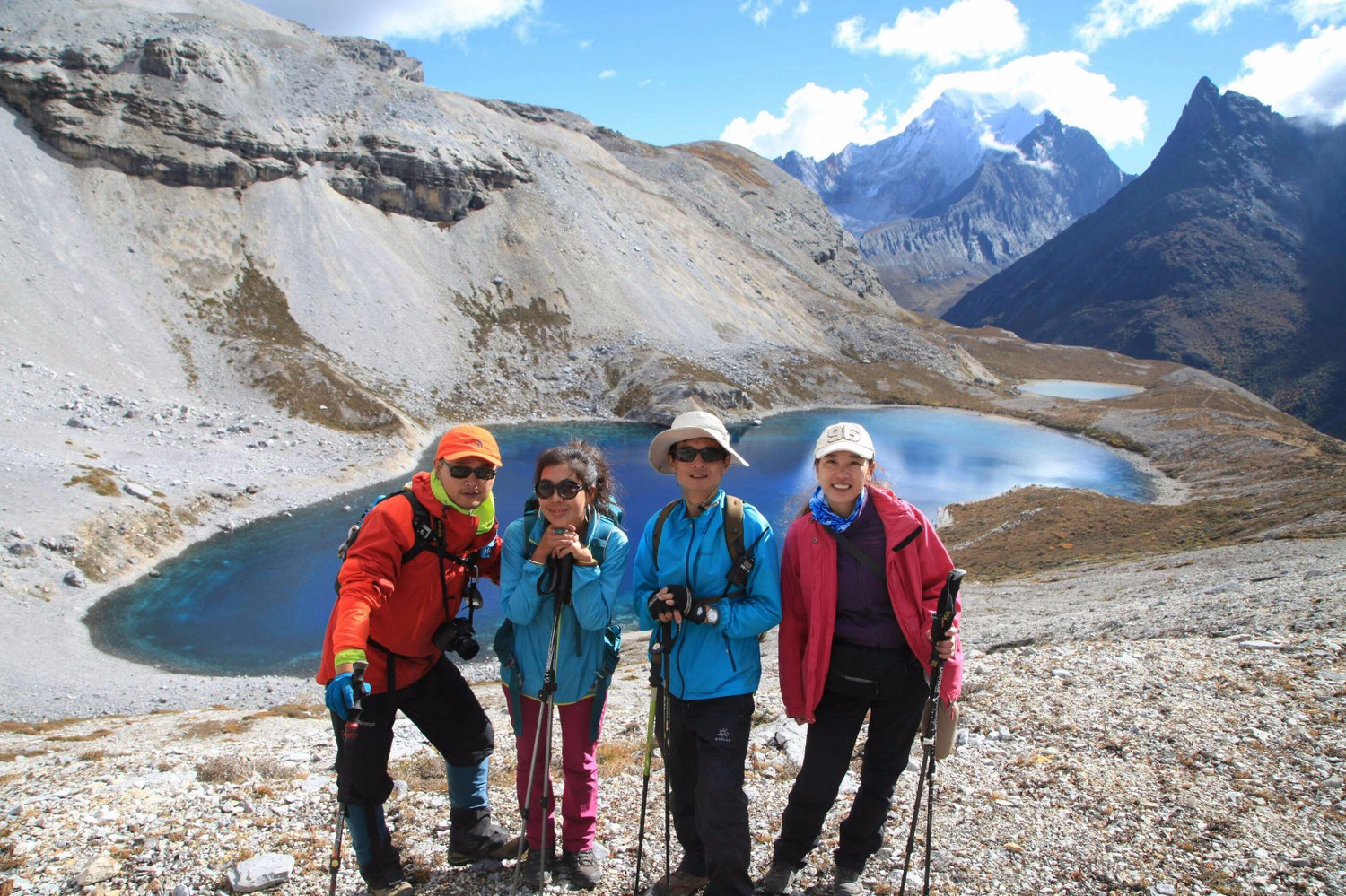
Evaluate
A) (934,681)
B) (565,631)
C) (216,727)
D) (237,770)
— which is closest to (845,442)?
(934,681)

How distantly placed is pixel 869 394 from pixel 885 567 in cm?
7981

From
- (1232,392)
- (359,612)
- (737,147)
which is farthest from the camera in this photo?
(737,147)

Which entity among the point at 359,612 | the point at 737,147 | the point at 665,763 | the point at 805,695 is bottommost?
the point at 665,763

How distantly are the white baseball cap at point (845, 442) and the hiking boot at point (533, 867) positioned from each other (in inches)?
142

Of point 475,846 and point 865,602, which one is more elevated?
point 865,602

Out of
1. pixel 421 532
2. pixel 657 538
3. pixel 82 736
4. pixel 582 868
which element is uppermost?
pixel 421 532

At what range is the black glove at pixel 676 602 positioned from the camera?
4.78 meters

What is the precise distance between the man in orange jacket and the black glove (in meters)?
1.27

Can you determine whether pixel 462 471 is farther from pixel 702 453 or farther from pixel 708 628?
pixel 708 628

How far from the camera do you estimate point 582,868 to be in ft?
17.5

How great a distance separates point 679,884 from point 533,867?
1.11 metres

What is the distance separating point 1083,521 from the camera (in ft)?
95.6

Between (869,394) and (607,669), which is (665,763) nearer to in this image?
(607,669)

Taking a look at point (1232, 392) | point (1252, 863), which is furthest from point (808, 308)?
point (1252, 863)
